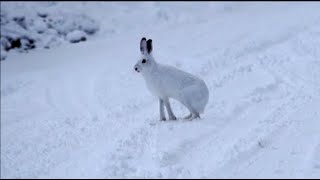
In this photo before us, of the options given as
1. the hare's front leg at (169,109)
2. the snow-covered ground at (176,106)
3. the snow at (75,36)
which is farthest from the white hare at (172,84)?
the snow at (75,36)

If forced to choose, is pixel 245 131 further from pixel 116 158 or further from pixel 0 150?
pixel 0 150

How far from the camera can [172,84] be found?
6.85 meters

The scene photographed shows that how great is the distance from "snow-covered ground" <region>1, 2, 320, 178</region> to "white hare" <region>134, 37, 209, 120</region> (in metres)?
0.29

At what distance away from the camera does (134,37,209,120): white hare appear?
6824 millimetres

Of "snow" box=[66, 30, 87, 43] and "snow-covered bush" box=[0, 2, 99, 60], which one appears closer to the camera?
"snow-covered bush" box=[0, 2, 99, 60]

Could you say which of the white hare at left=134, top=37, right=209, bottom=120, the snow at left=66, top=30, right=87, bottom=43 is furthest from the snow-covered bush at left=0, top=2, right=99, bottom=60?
the white hare at left=134, top=37, right=209, bottom=120

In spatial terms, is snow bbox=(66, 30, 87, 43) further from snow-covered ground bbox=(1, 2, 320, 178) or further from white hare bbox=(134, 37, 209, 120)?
white hare bbox=(134, 37, 209, 120)

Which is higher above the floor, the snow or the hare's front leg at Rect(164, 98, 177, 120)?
the hare's front leg at Rect(164, 98, 177, 120)

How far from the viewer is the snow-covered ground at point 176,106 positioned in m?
5.46

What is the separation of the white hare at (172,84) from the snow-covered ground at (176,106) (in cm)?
29

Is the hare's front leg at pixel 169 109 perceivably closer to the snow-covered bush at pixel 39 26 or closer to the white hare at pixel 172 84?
the white hare at pixel 172 84

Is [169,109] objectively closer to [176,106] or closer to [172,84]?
[172,84]

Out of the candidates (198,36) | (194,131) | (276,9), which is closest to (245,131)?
(194,131)

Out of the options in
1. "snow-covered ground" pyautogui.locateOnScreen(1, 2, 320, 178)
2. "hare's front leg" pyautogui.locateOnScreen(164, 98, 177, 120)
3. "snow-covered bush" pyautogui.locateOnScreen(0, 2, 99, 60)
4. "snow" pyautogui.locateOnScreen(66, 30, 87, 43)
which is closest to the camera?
"snow-covered ground" pyautogui.locateOnScreen(1, 2, 320, 178)
